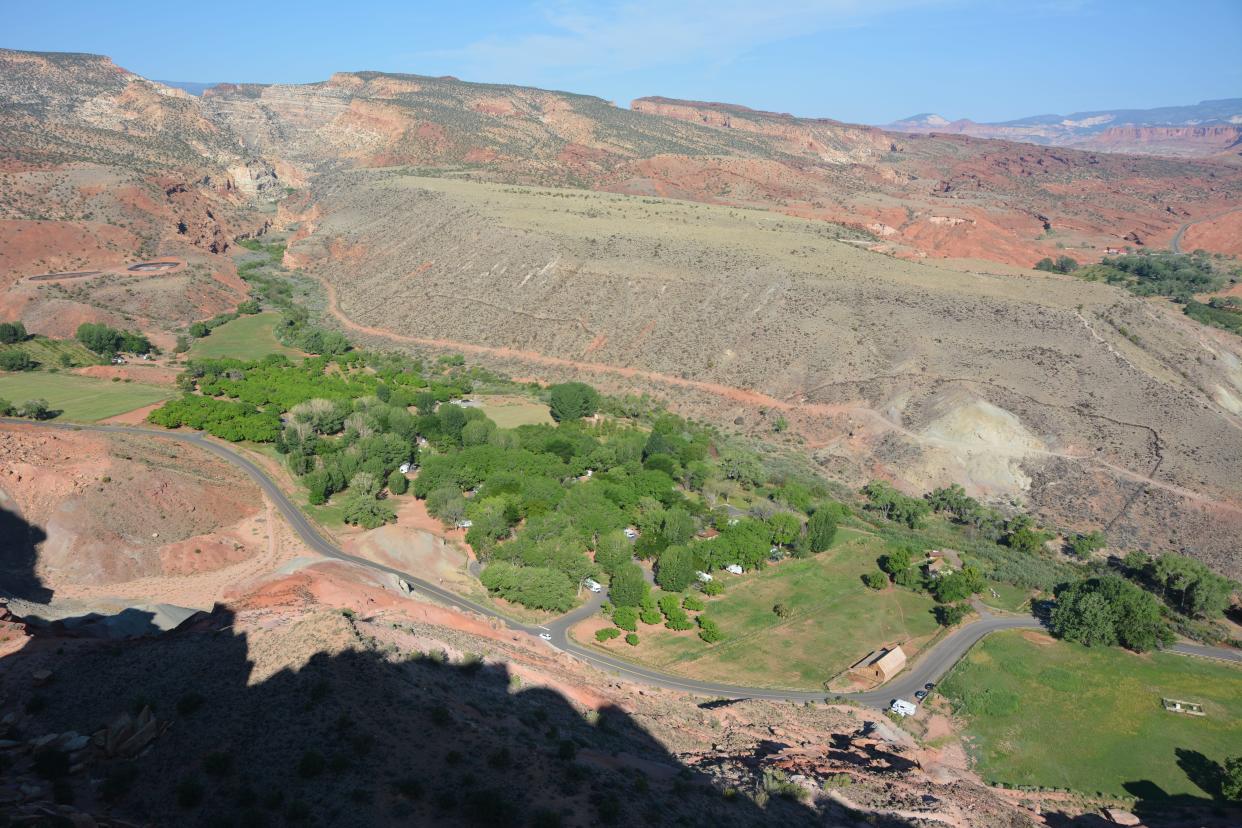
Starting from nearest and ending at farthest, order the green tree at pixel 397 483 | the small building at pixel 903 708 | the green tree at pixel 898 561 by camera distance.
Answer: the small building at pixel 903 708 → the green tree at pixel 898 561 → the green tree at pixel 397 483

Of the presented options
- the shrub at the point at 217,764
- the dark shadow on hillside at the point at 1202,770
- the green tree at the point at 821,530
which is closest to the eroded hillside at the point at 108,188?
the green tree at the point at 821,530

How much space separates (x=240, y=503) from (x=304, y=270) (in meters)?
86.1

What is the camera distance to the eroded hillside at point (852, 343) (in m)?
63.5

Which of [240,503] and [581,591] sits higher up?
[240,503]

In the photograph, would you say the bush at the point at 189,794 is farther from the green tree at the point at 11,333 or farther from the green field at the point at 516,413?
the green tree at the point at 11,333

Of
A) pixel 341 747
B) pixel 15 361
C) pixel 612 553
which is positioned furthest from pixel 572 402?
pixel 15 361

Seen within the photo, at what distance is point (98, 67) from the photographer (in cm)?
17438

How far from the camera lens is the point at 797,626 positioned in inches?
1863

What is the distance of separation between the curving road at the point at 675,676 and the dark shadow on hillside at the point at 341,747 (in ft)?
39.4

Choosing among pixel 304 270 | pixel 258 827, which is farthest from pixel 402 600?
pixel 304 270

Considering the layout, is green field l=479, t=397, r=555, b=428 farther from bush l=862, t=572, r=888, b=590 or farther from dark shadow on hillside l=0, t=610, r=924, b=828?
dark shadow on hillside l=0, t=610, r=924, b=828

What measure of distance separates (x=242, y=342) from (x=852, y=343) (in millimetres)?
77556

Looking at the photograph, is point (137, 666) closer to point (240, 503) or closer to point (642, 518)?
point (240, 503)

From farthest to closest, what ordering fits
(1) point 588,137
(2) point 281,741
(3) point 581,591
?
(1) point 588,137 < (3) point 581,591 < (2) point 281,741
